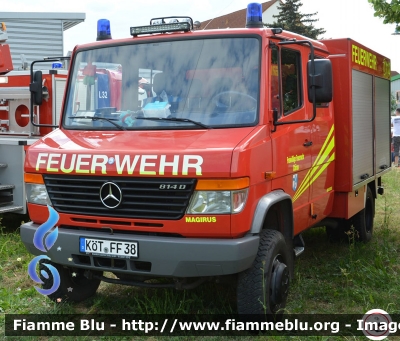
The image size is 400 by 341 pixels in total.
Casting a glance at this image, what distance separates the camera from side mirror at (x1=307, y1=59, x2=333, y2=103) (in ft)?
14.2

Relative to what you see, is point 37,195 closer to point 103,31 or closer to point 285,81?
point 103,31

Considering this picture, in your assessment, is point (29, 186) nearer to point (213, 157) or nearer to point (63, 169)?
point (63, 169)

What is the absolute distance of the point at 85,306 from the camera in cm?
494

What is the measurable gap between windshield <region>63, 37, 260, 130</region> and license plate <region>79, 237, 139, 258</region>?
0.93 meters

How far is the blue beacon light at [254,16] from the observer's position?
4531mm

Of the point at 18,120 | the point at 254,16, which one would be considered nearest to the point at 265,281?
the point at 254,16

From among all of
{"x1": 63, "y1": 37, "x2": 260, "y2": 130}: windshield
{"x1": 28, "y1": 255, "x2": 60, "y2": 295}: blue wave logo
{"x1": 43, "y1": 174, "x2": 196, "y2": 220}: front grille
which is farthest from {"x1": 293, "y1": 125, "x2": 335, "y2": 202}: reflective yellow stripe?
{"x1": 28, "y1": 255, "x2": 60, "y2": 295}: blue wave logo

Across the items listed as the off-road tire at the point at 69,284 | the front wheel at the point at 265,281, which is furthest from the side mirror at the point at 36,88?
the front wheel at the point at 265,281

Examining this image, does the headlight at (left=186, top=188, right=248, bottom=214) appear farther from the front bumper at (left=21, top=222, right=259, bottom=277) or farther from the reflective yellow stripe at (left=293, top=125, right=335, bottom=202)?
the reflective yellow stripe at (left=293, top=125, right=335, bottom=202)

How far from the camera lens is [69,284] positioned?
4.83 metres

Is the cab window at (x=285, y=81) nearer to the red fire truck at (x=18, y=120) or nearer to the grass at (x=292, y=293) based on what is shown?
the grass at (x=292, y=293)

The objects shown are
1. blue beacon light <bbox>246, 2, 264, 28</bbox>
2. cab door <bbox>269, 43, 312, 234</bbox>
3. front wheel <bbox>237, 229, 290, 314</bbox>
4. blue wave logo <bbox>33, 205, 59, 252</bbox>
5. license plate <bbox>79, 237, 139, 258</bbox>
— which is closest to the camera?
license plate <bbox>79, 237, 139, 258</bbox>

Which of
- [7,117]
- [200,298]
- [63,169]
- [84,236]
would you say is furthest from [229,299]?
[7,117]

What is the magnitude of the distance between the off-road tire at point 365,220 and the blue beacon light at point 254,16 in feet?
10.9
